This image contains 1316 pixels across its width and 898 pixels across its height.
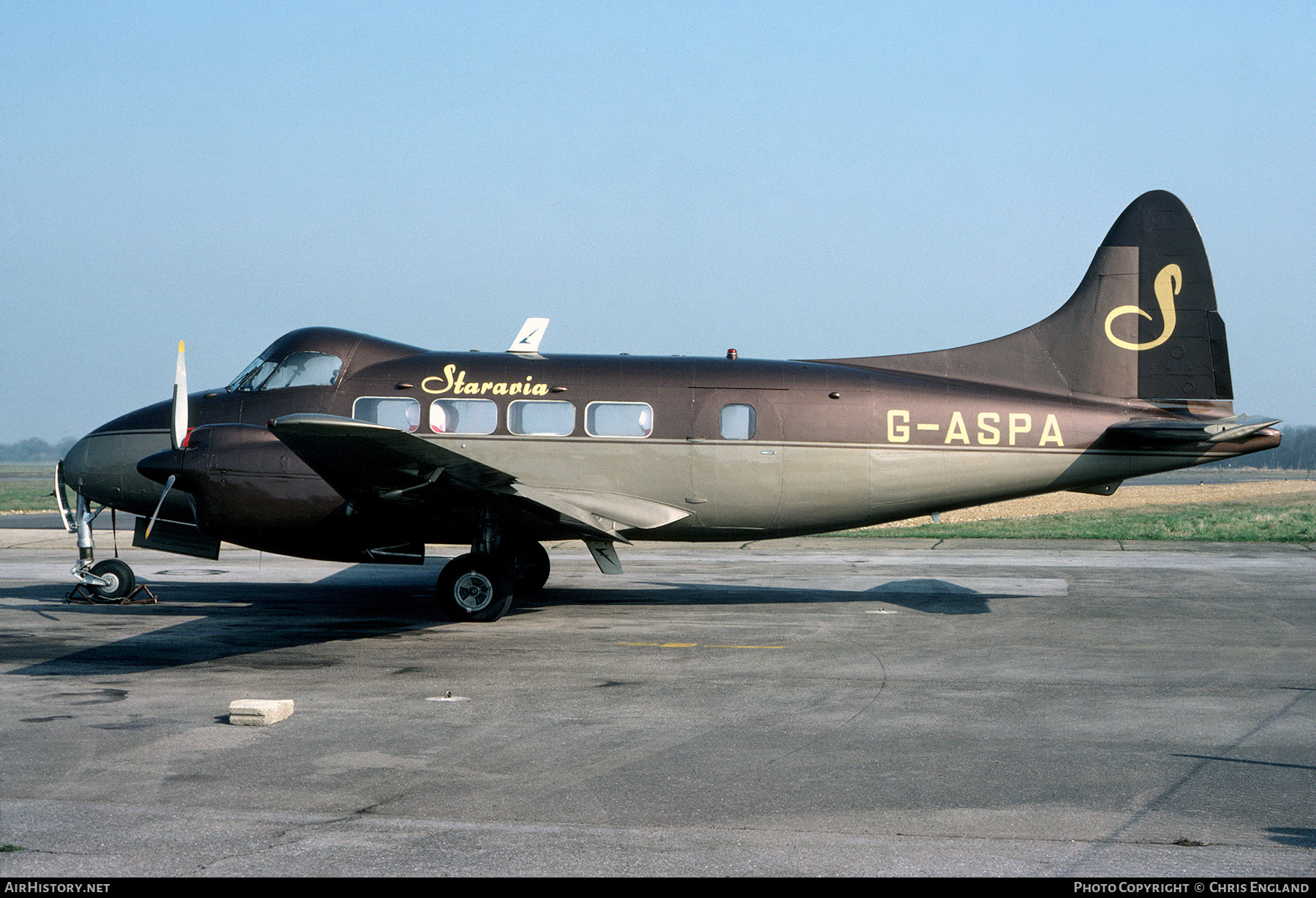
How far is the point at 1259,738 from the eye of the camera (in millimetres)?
8422

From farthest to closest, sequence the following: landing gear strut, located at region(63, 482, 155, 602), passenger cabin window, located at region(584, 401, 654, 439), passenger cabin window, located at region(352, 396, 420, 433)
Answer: landing gear strut, located at region(63, 482, 155, 602) → passenger cabin window, located at region(352, 396, 420, 433) → passenger cabin window, located at region(584, 401, 654, 439)

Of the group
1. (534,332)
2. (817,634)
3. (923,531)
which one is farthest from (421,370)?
(923,531)

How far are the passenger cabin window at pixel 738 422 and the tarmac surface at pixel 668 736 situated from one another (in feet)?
8.73

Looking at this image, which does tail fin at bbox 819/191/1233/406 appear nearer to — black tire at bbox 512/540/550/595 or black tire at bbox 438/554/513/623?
black tire at bbox 512/540/550/595

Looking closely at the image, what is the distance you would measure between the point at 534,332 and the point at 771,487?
4610 mm

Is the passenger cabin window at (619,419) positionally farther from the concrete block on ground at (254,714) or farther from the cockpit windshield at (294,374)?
the concrete block on ground at (254,714)

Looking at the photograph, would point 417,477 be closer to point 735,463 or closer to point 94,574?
point 735,463

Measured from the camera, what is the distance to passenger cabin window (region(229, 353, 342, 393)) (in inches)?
612

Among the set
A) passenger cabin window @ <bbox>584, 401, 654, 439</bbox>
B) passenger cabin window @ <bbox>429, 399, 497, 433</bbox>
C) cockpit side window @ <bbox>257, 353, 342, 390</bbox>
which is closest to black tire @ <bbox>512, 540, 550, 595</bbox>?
passenger cabin window @ <bbox>429, 399, 497, 433</bbox>

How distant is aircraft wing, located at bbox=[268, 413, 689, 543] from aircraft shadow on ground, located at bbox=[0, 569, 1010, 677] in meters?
1.87

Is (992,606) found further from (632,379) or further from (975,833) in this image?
(975,833)

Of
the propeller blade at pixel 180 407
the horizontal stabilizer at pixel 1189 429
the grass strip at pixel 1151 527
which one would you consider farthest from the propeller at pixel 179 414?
the grass strip at pixel 1151 527

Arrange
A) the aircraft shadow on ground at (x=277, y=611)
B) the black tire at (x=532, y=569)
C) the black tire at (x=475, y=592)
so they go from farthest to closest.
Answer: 1. the black tire at (x=532, y=569)
2. the black tire at (x=475, y=592)
3. the aircraft shadow on ground at (x=277, y=611)

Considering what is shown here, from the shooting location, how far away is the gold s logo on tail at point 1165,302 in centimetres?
1545
